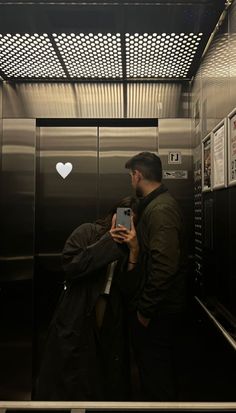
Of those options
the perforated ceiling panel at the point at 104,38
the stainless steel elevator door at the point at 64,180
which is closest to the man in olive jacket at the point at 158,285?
the stainless steel elevator door at the point at 64,180

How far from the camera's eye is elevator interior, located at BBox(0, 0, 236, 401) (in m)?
1.94

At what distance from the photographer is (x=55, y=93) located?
213 centimetres

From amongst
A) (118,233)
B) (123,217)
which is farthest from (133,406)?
(123,217)

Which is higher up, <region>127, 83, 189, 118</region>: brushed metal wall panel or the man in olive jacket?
<region>127, 83, 189, 118</region>: brushed metal wall panel

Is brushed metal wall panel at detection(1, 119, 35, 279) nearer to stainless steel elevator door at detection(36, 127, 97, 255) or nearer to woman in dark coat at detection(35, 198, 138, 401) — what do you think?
stainless steel elevator door at detection(36, 127, 97, 255)

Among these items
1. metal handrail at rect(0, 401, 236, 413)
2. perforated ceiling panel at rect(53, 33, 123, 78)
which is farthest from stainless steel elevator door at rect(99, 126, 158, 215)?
metal handrail at rect(0, 401, 236, 413)

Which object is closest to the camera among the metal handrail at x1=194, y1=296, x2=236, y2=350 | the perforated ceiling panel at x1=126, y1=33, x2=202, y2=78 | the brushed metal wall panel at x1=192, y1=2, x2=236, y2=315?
the metal handrail at x1=194, y1=296, x2=236, y2=350

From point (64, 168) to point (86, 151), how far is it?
176mm

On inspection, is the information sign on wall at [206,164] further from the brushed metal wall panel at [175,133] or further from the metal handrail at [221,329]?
the metal handrail at [221,329]

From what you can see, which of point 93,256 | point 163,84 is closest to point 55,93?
point 163,84

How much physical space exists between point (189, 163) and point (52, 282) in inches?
44.5

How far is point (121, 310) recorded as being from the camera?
201 cm

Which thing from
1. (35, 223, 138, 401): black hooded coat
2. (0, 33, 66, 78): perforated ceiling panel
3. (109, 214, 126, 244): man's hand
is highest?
(0, 33, 66, 78): perforated ceiling panel

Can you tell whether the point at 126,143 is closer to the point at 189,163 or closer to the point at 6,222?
the point at 189,163
